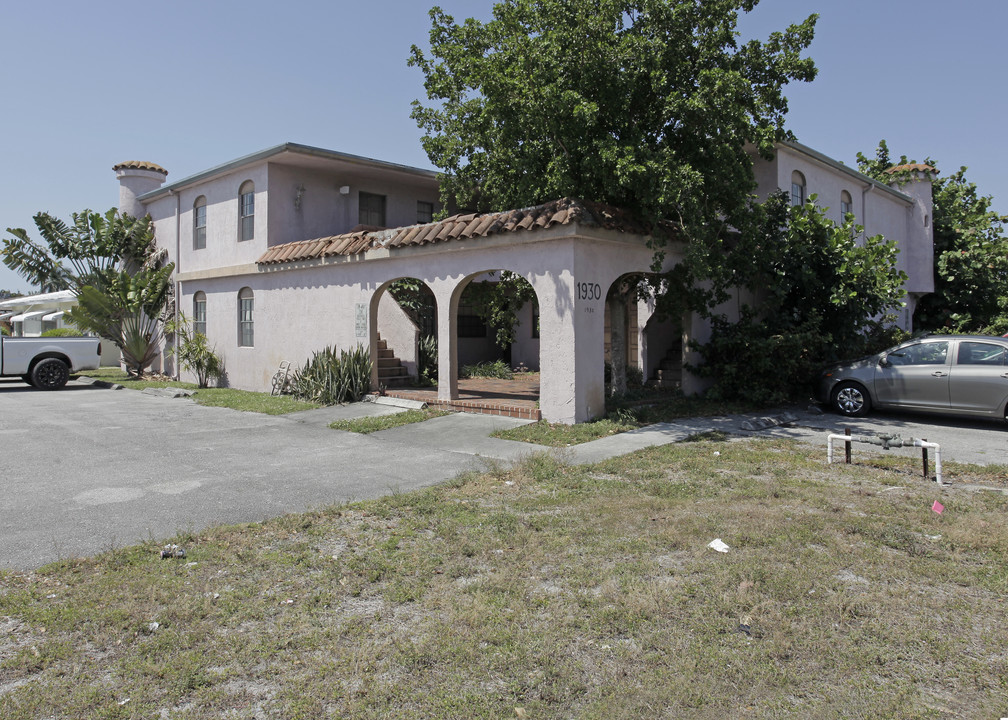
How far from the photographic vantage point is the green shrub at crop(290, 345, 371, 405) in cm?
1424

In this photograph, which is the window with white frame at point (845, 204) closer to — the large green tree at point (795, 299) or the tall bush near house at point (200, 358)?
the large green tree at point (795, 299)

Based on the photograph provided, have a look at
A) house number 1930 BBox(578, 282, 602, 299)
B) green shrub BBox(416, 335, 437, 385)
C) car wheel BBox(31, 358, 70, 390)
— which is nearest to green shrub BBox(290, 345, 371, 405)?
green shrub BBox(416, 335, 437, 385)

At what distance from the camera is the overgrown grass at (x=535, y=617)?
3232 millimetres

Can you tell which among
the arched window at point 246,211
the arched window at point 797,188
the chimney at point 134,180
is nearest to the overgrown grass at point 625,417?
the arched window at point 797,188

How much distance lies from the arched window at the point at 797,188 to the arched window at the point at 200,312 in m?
15.7

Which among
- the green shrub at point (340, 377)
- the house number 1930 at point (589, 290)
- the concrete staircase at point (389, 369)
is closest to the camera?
the house number 1930 at point (589, 290)

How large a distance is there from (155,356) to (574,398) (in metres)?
16.1

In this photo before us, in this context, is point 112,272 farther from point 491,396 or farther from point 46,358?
point 491,396

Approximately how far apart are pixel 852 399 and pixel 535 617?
1006 centimetres

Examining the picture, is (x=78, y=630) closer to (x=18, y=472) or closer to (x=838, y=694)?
(x=838, y=694)

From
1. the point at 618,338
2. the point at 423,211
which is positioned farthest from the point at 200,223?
the point at 618,338

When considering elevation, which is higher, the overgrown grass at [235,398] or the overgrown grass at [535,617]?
A: the overgrown grass at [235,398]

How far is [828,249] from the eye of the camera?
A: 13.0 m

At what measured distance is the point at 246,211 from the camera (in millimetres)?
17625
